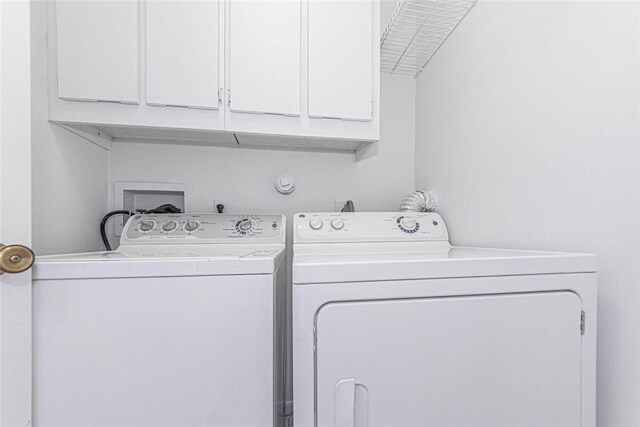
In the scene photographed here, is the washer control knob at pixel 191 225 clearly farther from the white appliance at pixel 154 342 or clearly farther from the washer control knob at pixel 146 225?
the white appliance at pixel 154 342

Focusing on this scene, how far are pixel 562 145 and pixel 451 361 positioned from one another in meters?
0.76

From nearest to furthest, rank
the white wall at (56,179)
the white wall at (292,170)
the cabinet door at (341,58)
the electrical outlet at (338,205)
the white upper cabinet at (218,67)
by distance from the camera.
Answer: the white wall at (56,179) → the white upper cabinet at (218,67) → the cabinet door at (341,58) → the white wall at (292,170) → the electrical outlet at (338,205)

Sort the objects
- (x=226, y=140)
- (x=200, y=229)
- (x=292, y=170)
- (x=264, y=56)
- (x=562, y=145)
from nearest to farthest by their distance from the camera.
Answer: (x=562, y=145) < (x=264, y=56) < (x=200, y=229) < (x=226, y=140) < (x=292, y=170)

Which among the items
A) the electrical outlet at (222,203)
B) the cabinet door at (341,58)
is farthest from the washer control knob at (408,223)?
the electrical outlet at (222,203)

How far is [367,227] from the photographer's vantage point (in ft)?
4.42

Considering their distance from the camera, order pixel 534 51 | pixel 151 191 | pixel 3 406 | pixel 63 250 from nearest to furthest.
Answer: pixel 3 406 < pixel 534 51 < pixel 63 250 < pixel 151 191

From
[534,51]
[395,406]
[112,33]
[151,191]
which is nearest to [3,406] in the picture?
[395,406]

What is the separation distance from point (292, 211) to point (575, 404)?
53.1 inches

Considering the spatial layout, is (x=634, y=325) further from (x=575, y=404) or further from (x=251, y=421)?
(x=251, y=421)

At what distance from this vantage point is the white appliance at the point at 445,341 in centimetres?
65

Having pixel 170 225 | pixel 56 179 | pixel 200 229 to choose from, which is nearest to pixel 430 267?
pixel 200 229

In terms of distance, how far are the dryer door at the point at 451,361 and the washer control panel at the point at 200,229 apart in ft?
2.54

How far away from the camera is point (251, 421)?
0.70 m

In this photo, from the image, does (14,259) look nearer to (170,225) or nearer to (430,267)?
(170,225)
